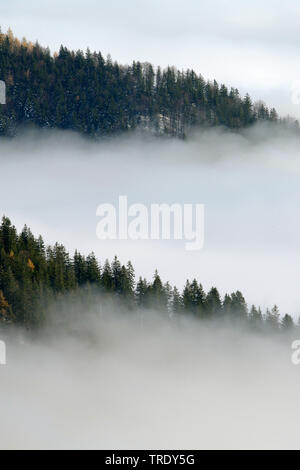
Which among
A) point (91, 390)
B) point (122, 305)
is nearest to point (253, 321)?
point (122, 305)

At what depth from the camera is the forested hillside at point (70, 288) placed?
147125 millimetres

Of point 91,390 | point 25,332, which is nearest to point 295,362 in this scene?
point 91,390

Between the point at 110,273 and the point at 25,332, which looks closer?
the point at 25,332

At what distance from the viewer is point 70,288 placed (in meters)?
157

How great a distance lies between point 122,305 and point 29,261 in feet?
57.0

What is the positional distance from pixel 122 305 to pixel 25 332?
23.5m

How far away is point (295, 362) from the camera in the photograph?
7362 inches

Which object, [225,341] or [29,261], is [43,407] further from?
[225,341]

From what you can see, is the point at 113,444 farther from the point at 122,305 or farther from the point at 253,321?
the point at 253,321

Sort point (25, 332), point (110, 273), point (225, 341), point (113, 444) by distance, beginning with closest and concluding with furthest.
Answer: point (113, 444)
point (25, 332)
point (110, 273)
point (225, 341)

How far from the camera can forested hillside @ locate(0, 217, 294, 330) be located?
147125mm
